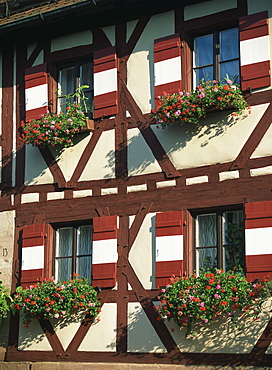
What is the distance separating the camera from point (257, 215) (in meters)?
10.7

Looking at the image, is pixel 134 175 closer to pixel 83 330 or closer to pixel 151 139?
pixel 151 139

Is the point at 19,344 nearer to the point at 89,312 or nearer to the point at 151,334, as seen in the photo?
the point at 89,312

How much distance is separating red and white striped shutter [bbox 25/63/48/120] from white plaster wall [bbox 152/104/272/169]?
221 centimetres

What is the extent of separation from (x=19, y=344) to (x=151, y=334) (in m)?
2.32

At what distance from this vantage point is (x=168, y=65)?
12.0 m

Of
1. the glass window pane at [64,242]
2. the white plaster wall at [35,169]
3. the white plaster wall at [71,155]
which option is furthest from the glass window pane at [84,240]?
the white plaster wall at [35,169]

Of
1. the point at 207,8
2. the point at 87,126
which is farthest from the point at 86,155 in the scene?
the point at 207,8

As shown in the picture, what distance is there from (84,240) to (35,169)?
4.84ft

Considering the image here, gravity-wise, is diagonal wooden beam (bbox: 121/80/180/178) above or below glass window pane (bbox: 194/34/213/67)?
below

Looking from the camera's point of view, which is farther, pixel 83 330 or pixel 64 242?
pixel 64 242

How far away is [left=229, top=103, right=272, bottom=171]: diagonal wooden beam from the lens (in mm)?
11031

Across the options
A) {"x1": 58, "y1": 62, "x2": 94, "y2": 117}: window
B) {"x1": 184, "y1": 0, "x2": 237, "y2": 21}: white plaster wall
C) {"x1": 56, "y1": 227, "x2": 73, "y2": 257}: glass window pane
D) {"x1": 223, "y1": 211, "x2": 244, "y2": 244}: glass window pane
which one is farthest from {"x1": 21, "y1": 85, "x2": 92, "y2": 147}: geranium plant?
{"x1": 223, "y1": 211, "x2": 244, "y2": 244}: glass window pane

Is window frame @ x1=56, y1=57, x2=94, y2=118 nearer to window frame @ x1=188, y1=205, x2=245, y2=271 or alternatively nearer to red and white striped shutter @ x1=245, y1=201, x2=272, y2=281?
window frame @ x1=188, y1=205, x2=245, y2=271

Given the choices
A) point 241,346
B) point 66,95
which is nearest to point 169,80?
point 66,95
